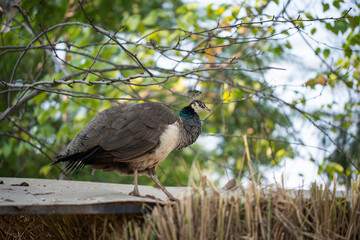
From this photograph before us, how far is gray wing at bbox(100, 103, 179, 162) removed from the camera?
3492 mm

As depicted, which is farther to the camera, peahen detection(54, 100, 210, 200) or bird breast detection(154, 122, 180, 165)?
bird breast detection(154, 122, 180, 165)

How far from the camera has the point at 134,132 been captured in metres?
3.56

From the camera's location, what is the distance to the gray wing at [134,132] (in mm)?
3492

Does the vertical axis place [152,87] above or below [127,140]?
above

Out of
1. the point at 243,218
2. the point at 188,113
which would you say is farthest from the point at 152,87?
the point at 243,218

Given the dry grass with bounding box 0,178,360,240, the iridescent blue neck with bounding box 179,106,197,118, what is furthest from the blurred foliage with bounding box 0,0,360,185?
the dry grass with bounding box 0,178,360,240

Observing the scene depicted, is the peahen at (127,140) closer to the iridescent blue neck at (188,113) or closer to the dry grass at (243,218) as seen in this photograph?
the iridescent blue neck at (188,113)

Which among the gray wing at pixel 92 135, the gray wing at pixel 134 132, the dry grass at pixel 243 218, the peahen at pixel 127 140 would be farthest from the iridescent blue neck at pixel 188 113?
the dry grass at pixel 243 218

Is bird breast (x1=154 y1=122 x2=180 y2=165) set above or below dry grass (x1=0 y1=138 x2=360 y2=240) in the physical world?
above

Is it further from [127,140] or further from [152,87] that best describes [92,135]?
[152,87]

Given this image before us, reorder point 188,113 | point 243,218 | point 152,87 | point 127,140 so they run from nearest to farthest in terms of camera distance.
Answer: point 243,218
point 127,140
point 188,113
point 152,87

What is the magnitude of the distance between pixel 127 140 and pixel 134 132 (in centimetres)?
9

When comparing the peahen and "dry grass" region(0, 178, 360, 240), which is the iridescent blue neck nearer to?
the peahen

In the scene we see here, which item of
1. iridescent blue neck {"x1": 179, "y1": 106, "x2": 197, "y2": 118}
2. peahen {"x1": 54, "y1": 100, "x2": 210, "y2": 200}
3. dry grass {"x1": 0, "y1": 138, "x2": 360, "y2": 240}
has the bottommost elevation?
dry grass {"x1": 0, "y1": 138, "x2": 360, "y2": 240}
